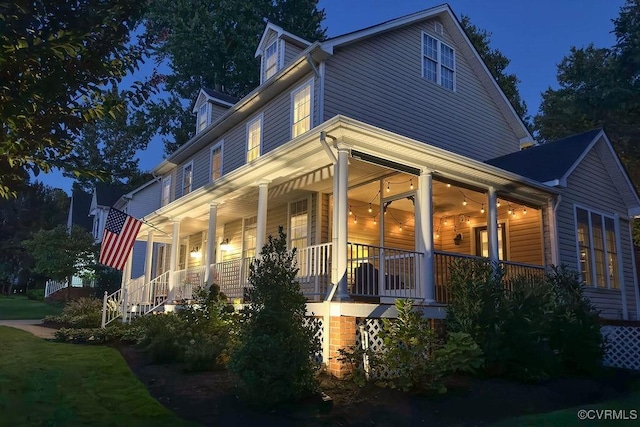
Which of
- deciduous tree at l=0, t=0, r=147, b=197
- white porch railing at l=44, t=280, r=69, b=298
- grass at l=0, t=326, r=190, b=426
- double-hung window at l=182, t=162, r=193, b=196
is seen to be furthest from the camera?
white porch railing at l=44, t=280, r=69, b=298

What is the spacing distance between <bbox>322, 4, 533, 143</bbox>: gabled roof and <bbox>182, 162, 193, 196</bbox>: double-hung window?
31.8ft

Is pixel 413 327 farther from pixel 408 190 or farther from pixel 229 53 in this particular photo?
pixel 229 53

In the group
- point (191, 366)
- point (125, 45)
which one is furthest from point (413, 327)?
point (125, 45)

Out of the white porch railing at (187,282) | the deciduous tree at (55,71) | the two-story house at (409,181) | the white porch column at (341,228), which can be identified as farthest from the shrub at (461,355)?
the white porch railing at (187,282)

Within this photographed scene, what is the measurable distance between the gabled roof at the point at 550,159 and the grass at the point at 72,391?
397 inches

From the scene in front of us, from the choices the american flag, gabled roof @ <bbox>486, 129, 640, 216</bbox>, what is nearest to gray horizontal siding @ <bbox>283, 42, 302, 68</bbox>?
the american flag

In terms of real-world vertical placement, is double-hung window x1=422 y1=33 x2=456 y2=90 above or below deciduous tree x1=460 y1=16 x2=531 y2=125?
below

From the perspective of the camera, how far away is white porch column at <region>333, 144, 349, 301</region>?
8.28m

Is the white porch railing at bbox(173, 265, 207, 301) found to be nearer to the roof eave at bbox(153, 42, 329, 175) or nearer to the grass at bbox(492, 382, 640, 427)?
the roof eave at bbox(153, 42, 329, 175)

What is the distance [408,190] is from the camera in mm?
12602

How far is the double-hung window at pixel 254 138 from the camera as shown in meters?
15.5

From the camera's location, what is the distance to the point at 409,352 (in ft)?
24.7

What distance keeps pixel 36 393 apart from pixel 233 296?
5.80 metres

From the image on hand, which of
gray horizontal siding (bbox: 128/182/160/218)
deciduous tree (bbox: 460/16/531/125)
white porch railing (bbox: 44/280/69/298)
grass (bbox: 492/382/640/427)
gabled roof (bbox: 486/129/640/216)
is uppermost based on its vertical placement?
deciduous tree (bbox: 460/16/531/125)
